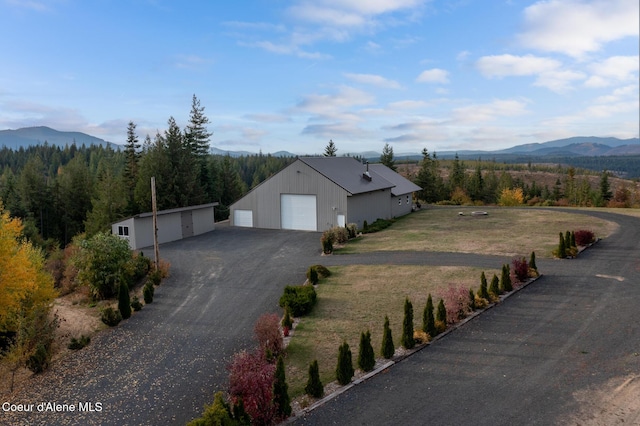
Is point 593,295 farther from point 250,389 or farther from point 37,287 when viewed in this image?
point 37,287

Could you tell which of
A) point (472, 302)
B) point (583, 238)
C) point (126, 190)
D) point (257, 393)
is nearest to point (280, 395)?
point (257, 393)

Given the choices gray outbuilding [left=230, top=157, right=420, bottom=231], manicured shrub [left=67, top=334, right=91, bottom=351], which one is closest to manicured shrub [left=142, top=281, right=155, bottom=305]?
manicured shrub [left=67, top=334, right=91, bottom=351]

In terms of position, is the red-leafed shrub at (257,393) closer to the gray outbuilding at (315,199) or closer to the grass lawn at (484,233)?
the grass lawn at (484,233)

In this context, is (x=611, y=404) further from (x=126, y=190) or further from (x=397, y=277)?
(x=126, y=190)

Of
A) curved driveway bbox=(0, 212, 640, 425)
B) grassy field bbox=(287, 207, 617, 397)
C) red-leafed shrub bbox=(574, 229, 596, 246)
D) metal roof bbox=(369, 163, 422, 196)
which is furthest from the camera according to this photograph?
metal roof bbox=(369, 163, 422, 196)

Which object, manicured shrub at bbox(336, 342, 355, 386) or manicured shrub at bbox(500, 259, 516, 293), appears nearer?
manicured shrub at bbox(336, 342, 355, 386)

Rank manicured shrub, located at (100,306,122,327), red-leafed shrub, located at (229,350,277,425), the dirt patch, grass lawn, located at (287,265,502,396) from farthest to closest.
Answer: manicured shrub, located at (100,306,122,327)
grass lawn, located at (287,265,502,396)
red-leafed shrub, located at (229,350,277,425)
the dirt patch

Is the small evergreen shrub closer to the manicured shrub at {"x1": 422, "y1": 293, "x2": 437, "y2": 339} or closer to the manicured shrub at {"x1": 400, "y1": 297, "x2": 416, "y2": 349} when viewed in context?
the manicured shrub at {"x1": 422, "y1": 293, "x2": 437, "y2": 339}
